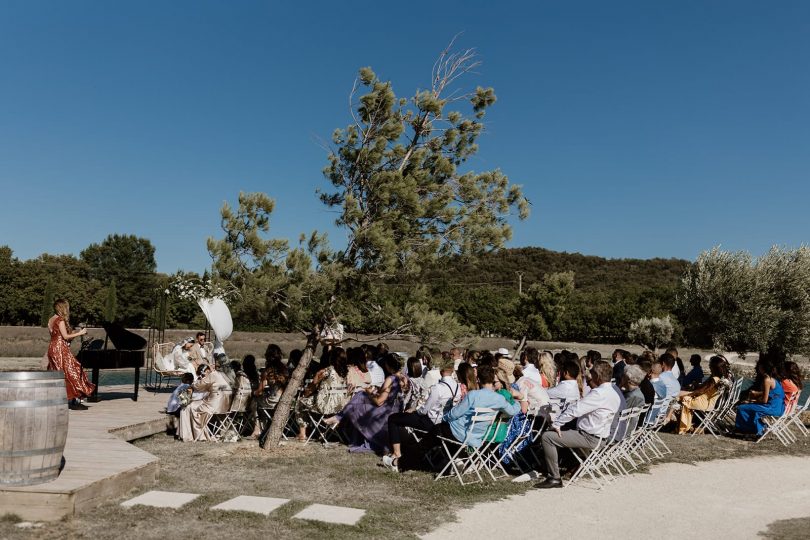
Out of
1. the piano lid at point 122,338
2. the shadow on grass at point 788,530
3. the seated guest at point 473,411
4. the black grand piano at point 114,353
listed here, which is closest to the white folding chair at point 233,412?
the black grand piano at point 114,353

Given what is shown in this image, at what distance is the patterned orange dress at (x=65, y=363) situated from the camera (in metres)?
9.38

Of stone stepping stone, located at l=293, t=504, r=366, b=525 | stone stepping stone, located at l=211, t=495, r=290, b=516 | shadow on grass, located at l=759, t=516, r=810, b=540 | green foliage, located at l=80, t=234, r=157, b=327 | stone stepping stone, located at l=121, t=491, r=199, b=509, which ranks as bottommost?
shadow on grass, located at l=759, t=516, r=810, b=540

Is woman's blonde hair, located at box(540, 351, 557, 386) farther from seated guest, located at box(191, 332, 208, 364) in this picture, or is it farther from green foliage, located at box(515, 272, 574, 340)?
green foliage, located at box(515, 272, 574, 340)

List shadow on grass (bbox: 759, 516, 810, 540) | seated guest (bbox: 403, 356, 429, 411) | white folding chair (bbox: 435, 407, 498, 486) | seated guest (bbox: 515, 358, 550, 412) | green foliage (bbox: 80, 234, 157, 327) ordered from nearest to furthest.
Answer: shadow on grass (bbox: 759, 516, 810, 540)
white folding chair (bbox: 435, 407, 498, 486)
seated guest (bbox: 515, 358, 550, 412)
seated guest (bbox: 403, 356, 429, 411)
green foliage (bbox: 80, 234, 157, 327)

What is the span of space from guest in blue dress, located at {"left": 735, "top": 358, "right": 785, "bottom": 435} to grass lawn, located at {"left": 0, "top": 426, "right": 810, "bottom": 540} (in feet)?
4.25

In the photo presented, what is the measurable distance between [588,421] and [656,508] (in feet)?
3.87

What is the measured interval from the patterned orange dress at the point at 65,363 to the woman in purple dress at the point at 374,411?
3753 mm

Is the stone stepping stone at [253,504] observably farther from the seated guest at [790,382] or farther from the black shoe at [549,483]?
the seated guest at [790,382]

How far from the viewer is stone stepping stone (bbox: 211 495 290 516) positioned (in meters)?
5.75

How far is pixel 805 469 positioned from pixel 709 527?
12.6ft

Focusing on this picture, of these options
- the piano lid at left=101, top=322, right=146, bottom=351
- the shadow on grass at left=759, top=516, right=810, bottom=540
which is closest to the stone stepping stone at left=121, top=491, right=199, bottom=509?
the shadow on grass at left=759, top=516, right=810, bottom=540

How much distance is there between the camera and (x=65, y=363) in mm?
9477

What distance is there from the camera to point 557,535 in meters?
5.54

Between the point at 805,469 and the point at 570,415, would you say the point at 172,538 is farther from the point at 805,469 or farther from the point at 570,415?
the point at 805,469
